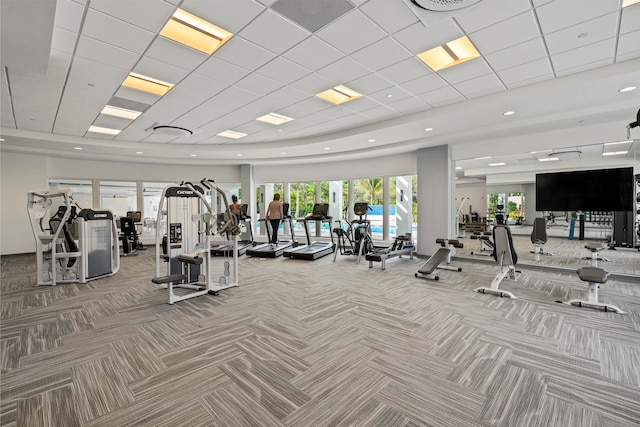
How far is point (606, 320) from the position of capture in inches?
137

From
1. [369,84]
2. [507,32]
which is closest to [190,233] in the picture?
[369,84]

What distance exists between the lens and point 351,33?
318cm

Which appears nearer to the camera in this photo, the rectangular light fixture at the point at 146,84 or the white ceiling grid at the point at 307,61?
the white ceiling grid at the point at 307,61

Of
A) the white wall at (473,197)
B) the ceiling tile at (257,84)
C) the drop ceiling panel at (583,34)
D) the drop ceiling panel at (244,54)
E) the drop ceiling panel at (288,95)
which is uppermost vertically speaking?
the drop ceiling panel at (244,54)

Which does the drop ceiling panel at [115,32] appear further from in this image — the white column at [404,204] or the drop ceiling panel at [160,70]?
the white column at [404,204]

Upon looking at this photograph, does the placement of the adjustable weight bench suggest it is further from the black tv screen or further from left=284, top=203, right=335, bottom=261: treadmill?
left=284, top=203, right=335, bottom=261: treadmill

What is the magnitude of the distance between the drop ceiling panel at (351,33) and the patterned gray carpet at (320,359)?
3364mm

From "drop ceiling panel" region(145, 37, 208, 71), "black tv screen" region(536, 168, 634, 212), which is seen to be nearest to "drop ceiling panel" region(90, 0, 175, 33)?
"drop ceiling panel" region(145, 37, 208, 71)

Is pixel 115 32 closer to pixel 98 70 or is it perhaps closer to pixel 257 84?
pixel 98 70

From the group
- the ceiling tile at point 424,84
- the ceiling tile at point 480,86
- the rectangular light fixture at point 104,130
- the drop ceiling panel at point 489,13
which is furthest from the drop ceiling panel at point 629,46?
the rectangular light fixture at point 104,130

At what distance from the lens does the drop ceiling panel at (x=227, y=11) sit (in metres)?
2.70

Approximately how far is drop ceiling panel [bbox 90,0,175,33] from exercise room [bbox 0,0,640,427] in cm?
3

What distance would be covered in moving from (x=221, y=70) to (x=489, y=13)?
3324 millimetres

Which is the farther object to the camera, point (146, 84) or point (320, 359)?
point (146, 84)
